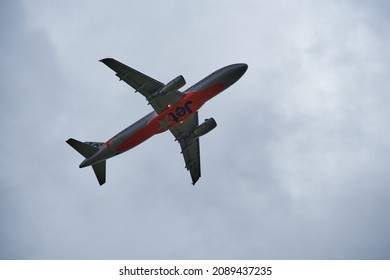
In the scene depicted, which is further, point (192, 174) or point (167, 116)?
point (192, 174)

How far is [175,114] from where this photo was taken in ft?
190

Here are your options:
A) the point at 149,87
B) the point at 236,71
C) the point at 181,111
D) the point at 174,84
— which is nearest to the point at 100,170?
the point at 149,87

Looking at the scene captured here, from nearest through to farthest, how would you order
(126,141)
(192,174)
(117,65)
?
(117,65), (126,141), (192,174)

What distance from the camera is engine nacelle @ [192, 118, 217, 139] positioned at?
6162cm

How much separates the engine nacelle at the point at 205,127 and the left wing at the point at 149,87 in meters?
6.61

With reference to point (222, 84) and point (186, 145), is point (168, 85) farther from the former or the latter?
point (186, 145)

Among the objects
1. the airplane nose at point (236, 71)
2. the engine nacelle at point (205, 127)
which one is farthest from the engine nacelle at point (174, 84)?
the engine nacelle at point (205, 127)

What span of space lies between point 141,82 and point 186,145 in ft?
43.2

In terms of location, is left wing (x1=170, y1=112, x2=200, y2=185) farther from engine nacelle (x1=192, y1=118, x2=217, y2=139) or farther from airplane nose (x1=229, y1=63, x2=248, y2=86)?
airplane nose (x1=229, y1=63, x2=248, y2=86)

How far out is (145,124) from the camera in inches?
2276

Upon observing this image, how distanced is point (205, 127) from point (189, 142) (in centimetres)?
434

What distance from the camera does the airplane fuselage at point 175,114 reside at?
56750 mm

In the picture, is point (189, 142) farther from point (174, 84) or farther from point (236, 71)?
point (236, 71)
